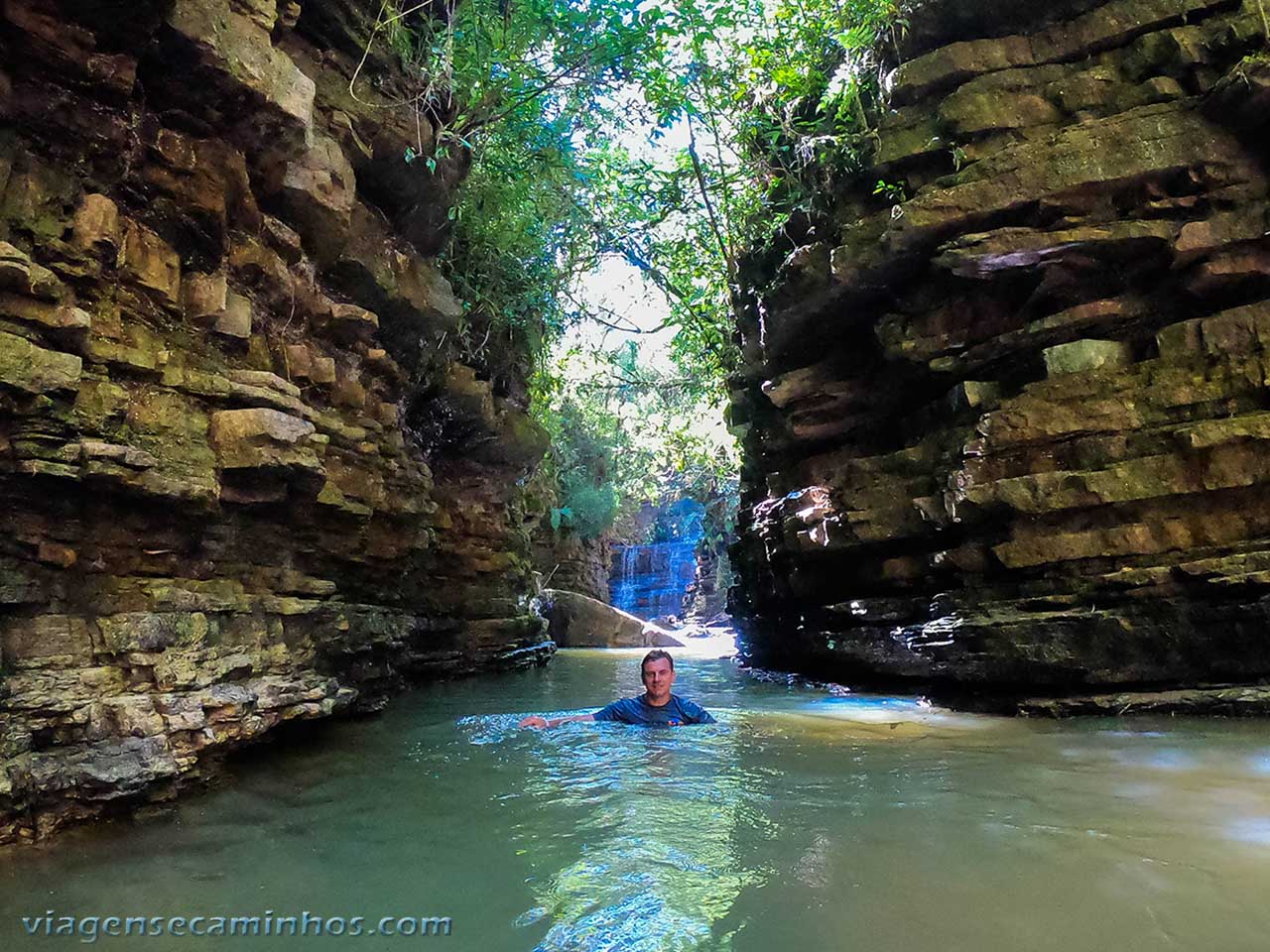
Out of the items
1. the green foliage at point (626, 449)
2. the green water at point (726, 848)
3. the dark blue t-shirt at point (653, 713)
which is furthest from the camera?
the green foliage at point (626, 449)

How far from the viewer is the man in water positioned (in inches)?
270

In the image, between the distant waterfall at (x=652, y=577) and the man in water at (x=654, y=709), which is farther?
the distant waterfall at (x=652, y=577)

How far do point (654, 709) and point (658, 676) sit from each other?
1.13 feet

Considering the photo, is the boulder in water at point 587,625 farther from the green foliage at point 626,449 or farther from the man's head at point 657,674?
the man's head at point 657,674

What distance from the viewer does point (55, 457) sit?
4.05 m

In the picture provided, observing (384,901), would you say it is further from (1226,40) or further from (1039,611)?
(1226,40)

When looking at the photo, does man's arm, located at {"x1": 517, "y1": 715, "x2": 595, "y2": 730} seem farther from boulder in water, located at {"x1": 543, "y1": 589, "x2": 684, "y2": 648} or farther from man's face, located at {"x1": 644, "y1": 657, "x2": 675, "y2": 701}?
boulder in water, located at {"x1": 543, "y1": 589, "x2": 684, "y2": 648}

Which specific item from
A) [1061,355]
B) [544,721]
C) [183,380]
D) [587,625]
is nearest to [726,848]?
[544,721]

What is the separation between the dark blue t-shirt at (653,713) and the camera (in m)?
6.85

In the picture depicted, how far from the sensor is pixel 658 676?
6.87 metres

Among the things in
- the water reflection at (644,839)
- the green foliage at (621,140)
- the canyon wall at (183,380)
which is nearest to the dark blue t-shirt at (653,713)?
the water reflection at (644,839)

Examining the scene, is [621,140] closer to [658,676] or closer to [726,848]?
[658,676]

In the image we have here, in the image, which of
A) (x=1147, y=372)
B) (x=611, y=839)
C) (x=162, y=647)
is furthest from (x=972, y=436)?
(x=162, y=647)

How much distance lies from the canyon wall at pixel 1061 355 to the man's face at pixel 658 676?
2.94m
